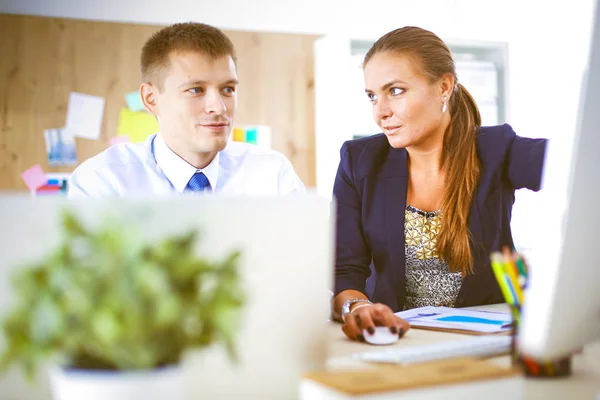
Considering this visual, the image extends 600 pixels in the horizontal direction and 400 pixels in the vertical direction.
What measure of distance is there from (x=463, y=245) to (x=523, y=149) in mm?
309

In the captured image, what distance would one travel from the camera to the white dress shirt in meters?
1.95

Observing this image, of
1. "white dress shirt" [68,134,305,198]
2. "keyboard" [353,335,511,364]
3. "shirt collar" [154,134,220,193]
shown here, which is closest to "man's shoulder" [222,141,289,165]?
"white dress shirt" [68,134,305,198]

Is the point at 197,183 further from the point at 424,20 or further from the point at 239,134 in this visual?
the point at 424,20

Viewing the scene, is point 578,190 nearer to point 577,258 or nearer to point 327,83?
point 577,258

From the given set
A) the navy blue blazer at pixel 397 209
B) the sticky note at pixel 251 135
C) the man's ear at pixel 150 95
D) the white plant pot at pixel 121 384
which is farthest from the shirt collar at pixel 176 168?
the sticky note at pixel 251 135

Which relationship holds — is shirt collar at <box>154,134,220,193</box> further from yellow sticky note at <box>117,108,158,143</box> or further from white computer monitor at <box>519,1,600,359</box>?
yellow sticky note at <box>117,108,158,143</box>

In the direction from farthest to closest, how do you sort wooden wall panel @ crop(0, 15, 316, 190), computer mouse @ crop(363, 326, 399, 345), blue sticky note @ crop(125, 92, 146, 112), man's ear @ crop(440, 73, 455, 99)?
blue sticky note @ crop(125, 92, 146, 112) → wooden wall panel @ crop(0, 15, 316, 190) → man's ear @ crop(440, 73, 455, 99) → computer mouse @ crop(363, 326, 399, 345)

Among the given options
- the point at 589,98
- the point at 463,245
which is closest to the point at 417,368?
the point at 589,98

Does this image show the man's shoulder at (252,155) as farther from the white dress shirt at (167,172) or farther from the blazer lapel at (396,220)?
the blazer lapel at (396,220)

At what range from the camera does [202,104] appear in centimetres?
193

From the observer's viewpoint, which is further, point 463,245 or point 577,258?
point 463,245

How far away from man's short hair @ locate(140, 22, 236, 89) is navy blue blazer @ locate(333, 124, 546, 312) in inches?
19.3

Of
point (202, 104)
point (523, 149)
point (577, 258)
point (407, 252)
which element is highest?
point (202, 104)

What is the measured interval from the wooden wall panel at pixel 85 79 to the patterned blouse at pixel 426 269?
2106 millimetres
